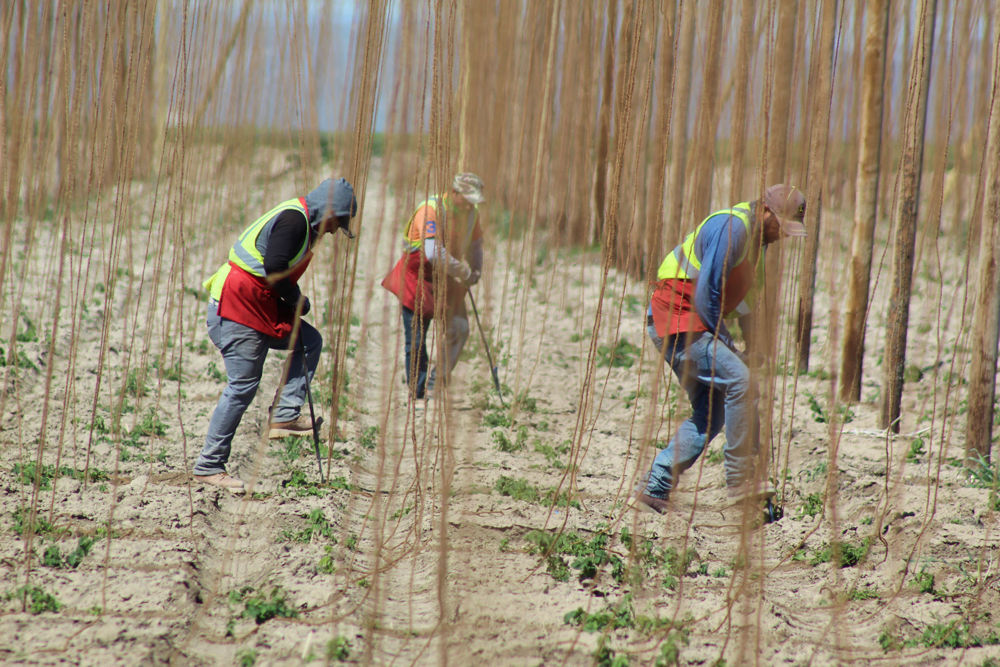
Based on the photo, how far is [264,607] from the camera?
6.98ft

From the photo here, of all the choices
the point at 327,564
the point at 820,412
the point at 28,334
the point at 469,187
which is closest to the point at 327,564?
the point at 327,564

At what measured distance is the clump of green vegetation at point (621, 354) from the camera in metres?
4.97

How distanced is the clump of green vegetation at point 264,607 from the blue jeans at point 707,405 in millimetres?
1199

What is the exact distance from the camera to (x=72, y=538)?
2508mm

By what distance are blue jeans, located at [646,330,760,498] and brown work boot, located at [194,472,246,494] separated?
1424mm

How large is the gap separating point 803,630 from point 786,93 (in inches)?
86.5

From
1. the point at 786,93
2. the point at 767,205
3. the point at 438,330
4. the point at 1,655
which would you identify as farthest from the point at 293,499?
the point at 786,93

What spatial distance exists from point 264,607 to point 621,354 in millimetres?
3320

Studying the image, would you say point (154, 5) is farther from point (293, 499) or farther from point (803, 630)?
point (803, 630)

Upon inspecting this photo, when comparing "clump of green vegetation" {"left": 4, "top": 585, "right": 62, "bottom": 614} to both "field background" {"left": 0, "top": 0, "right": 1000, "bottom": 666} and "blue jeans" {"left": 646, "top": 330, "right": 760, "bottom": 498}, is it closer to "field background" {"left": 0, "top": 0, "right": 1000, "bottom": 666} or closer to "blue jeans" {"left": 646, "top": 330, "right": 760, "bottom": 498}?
"field background" {"left": 0, "top": 0, "right": 1000, "bottom": 666}

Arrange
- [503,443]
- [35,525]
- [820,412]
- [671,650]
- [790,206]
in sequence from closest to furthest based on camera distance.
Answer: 1. [671,650]
2. [790,206]
3. [35,525]
4. [503,443]
5. [820,412]

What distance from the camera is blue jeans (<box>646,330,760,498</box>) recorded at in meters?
2.66

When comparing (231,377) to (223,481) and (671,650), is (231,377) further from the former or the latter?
(671,650)

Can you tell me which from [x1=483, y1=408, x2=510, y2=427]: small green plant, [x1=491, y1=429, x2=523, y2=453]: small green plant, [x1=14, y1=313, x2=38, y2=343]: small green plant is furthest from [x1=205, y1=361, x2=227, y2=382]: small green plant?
[x1=491, y1=429, x2=523, y2=453]: small green plant
